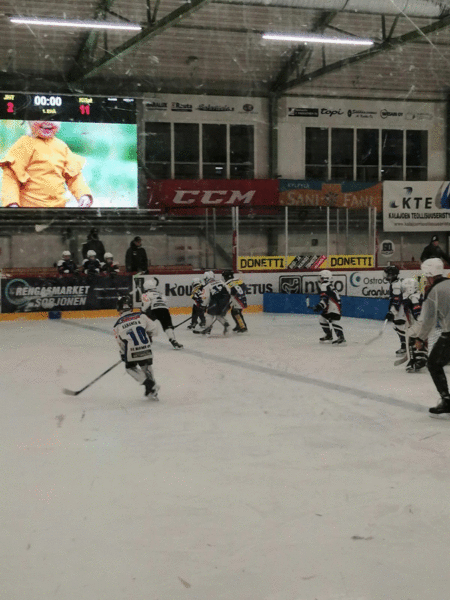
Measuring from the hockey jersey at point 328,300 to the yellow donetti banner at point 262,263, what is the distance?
6.46 meters

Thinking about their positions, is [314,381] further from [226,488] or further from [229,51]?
[229,51]

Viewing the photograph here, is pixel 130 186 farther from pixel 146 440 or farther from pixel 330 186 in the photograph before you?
pixel 146 440

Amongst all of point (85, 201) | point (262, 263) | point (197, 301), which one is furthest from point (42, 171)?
point (197, 301)

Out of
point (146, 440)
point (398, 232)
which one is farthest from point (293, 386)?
point (398, 232)

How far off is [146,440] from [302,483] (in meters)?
1.41

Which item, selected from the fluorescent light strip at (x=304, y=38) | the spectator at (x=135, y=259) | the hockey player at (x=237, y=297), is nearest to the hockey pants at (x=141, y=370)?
the hockey player at (x=237, y=297)

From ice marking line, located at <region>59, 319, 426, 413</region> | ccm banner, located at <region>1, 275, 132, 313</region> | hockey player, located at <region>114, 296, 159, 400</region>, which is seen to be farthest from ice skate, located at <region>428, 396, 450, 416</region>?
ccm banner, located at <region>1, 275, 132, 313</region>

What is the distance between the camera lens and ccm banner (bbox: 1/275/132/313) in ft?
49.5

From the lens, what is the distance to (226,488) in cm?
399

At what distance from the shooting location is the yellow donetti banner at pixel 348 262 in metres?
17.5

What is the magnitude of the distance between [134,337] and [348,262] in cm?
1192

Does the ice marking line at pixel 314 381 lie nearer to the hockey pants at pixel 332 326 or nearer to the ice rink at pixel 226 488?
the ice rink at pixel 226 488

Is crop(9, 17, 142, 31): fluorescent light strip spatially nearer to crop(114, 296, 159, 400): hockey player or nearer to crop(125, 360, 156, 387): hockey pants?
crop(114, 296, 159, 400): hockey player

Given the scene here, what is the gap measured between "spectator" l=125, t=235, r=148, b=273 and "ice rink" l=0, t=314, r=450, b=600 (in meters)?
8.22
